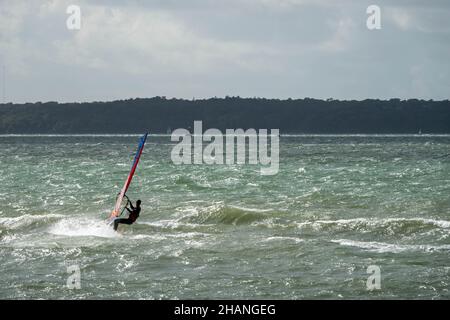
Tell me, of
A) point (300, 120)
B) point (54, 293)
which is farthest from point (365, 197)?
point (300, 120)

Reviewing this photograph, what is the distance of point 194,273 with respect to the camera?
54.9 ft

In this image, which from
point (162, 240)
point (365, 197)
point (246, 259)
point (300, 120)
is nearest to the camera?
point (246, 259)

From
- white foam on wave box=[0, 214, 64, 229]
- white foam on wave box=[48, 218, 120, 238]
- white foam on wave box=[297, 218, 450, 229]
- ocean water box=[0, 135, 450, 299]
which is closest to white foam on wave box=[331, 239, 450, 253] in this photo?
ocean water box=[0, 135, 450, 299]

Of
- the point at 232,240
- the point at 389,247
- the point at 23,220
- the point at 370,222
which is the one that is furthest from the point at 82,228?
the point at 389,247

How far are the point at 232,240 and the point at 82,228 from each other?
194 inches

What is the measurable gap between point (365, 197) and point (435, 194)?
2754 millimetres

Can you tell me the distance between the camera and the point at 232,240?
20688 millimetres

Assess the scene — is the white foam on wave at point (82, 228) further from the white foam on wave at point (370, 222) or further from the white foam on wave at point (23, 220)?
the white foam on wave at point (370, 222)

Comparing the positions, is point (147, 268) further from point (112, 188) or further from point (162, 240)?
point (112, 188)

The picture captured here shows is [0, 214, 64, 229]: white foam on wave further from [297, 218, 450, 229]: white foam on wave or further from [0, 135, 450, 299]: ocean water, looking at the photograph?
[297, 218, 450, 229]: white foam on wave

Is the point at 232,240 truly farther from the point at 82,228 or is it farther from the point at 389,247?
the point at 82,228

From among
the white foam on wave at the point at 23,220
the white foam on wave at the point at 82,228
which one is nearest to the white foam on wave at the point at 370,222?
the white foam on wave at the point at 82,228

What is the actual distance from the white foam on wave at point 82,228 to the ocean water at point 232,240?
0.06m
